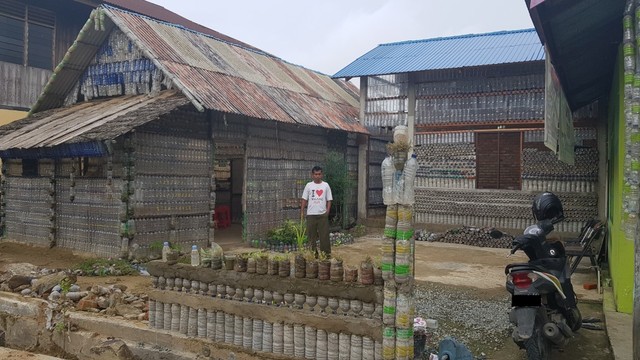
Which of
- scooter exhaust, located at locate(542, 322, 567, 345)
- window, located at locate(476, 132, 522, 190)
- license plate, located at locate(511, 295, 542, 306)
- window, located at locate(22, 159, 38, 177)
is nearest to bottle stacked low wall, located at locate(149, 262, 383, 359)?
license plate, located at locate(511, 295, 542, 306)

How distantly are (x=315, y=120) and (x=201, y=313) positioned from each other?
30.0ft

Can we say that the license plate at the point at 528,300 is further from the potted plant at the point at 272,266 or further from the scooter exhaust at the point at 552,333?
the potted plant at the point at 272,266

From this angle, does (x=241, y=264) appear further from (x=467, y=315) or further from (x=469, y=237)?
(x=469, y=237)

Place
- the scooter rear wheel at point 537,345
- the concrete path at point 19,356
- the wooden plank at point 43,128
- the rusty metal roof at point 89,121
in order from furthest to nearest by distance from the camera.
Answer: the wooden plank at point 43,128, the rusty metal roof at point 89,121, the concrete path at point 19,356, the scooter rear wheel at point 537,345

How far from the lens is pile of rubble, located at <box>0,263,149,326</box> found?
6.38 metres

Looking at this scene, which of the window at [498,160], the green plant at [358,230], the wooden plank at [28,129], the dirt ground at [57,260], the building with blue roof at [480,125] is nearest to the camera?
the dirt ground at [57,260]

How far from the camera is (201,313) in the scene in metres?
5.30

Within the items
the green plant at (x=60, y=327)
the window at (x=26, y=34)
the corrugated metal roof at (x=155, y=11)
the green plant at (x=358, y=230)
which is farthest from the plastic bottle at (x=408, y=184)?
the corrugated metal roof at (x=155, y=11)

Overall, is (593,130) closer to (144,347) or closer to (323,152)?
(323,152)

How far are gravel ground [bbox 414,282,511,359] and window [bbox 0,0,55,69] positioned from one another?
14.2m

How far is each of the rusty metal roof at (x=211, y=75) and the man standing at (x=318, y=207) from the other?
3100mm

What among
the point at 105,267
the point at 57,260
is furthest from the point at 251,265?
the point at 57,260

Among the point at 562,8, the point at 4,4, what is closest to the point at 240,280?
the point at 562,8

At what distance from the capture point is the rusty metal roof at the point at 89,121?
8.95 metres
